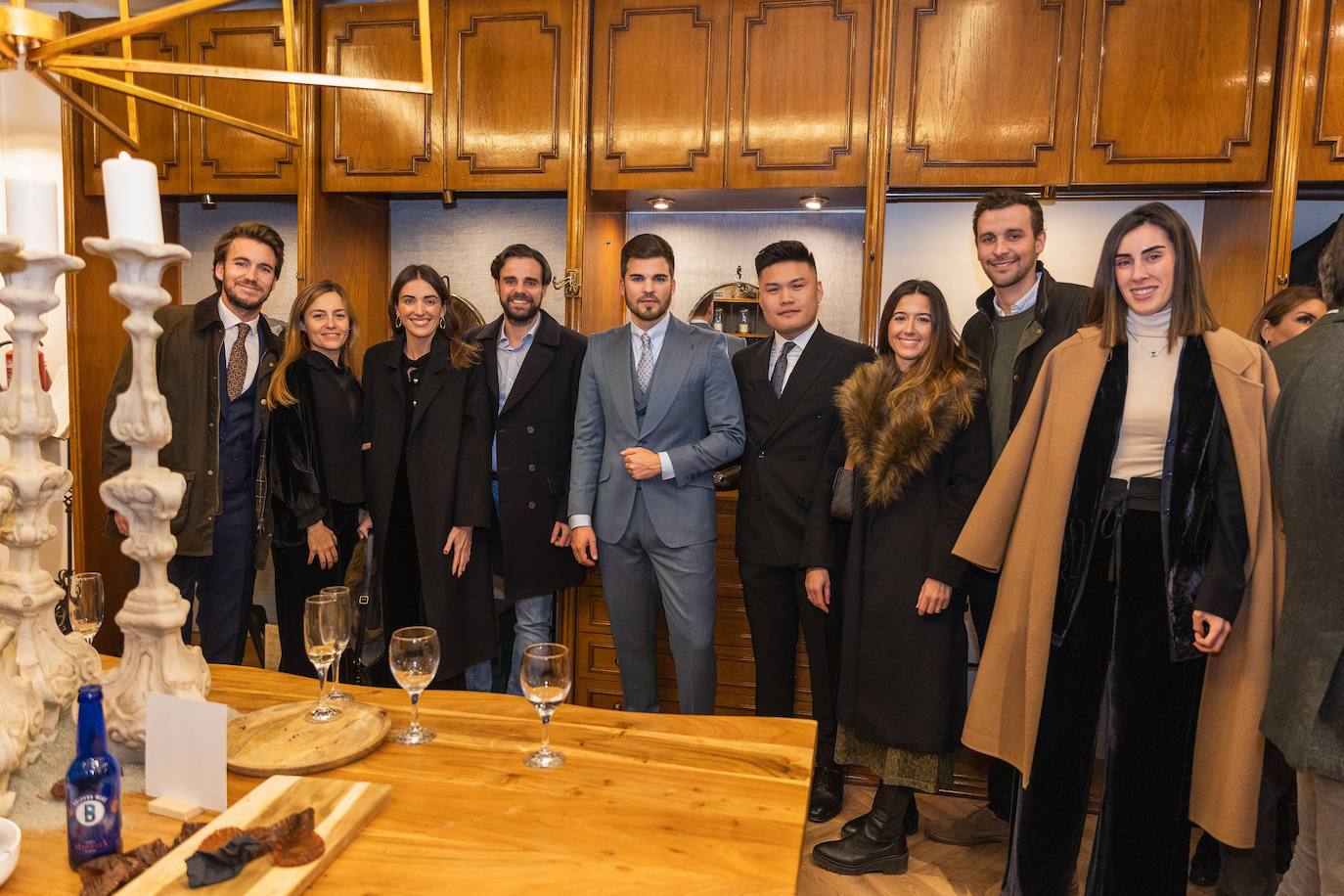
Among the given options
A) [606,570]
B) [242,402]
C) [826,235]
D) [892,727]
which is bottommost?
[892,727]

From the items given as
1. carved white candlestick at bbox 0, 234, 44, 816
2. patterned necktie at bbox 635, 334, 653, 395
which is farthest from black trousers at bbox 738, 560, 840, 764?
carved white candlestick at bbox 0, 234, 44, 816

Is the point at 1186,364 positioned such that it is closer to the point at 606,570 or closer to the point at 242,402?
the point at 606,570

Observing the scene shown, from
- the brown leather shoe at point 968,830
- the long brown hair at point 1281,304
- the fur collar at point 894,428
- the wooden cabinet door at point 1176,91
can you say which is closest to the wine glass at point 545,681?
the fur collar at point 894,428

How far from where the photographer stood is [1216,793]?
1.86 metres

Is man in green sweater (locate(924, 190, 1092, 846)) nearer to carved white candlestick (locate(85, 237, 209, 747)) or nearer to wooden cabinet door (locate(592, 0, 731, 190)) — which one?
wooden cabinet door (locate(592, 0, 731, 190))

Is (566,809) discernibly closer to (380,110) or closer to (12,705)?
(12,705)

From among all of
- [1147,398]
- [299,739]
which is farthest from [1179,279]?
[299,739]

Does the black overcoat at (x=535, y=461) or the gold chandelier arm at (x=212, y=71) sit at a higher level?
the gold chandelier arm at (x=212, y=71)

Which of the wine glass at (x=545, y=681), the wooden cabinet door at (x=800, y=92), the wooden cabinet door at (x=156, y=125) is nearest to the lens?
the wine glass at (x=545, y=681)

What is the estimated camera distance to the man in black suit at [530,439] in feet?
9.36

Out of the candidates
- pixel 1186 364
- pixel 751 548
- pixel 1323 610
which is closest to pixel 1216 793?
pixel 1323 610

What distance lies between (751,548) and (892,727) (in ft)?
2.07

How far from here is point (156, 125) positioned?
3.69 meters

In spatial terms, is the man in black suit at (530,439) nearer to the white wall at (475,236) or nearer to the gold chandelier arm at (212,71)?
the white wall at (475,236)
